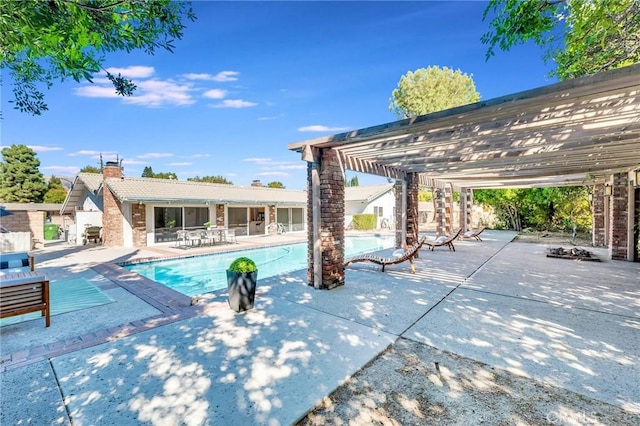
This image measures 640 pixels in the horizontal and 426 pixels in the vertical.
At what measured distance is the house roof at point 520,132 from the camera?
3279 millimetres

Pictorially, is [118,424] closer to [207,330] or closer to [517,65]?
[207,330]

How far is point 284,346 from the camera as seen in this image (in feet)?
11.8

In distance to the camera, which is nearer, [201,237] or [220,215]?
[201,237]

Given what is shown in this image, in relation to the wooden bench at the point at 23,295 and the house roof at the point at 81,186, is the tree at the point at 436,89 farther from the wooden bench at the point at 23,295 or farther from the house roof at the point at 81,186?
the wooden bench at the point at 23,295

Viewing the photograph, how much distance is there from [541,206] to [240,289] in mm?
23544

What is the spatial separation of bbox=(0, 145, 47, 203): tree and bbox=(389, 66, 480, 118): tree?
4339cm

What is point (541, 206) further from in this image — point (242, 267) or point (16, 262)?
point (16, 262)

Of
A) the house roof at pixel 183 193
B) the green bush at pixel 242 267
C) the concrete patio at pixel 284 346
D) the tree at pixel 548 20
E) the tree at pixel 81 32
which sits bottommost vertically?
the concrete patio at pixel 284 346

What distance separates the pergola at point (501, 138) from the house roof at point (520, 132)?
1cm

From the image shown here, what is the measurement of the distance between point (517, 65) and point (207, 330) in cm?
1282

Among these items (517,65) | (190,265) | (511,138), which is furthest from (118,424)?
(517,65)

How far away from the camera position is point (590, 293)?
226 inches

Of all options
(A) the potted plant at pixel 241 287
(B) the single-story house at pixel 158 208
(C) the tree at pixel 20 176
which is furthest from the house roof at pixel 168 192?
(C) the tree at pixel 20 176

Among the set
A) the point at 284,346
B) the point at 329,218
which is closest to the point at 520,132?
the point at 329,218
